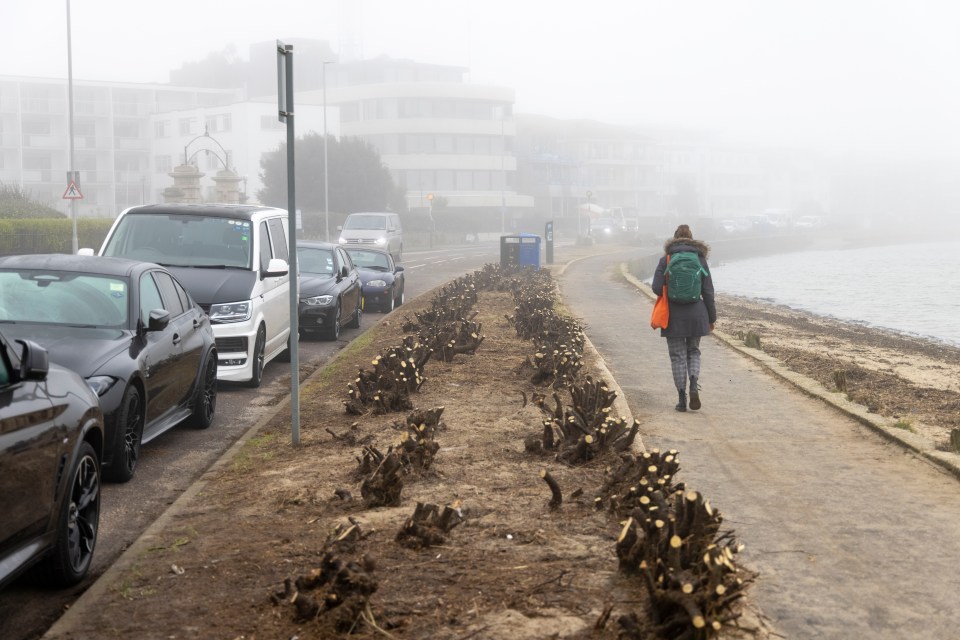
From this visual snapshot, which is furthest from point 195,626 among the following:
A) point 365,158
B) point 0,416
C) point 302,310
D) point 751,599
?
point 365,158

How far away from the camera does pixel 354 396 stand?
9906 mm

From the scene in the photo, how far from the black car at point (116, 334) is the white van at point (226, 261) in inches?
88.1

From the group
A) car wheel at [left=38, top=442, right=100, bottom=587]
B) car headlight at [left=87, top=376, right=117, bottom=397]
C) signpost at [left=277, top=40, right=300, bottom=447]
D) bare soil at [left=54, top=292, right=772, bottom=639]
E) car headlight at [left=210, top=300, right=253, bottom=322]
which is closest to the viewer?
bare soil at [left=54, top=292, right=772, bottom=639]

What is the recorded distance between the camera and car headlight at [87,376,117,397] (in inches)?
296

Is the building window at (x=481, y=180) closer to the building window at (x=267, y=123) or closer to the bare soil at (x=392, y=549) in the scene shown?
the building window at (x=267, y=123)

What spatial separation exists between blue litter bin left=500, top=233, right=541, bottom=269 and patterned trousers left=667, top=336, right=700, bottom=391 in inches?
1039

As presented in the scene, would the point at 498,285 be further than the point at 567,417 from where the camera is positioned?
Yes

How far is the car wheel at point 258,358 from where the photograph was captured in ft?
40.2

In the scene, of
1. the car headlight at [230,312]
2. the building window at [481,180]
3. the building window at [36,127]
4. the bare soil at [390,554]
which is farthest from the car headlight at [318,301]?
the building window at [481,180]

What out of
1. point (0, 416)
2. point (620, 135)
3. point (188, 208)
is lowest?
point (0, 416)

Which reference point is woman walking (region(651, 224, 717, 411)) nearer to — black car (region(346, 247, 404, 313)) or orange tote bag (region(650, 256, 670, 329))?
orange tote bag (region(650, 256, 670, 329))

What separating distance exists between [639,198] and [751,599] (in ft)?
505

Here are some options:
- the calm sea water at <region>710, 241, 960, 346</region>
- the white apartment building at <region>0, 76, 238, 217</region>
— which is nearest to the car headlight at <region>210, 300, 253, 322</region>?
the calm sea water at <region>710, 241, 960, 346</region>

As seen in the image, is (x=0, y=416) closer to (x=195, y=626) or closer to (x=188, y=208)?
(x=195, y=626)
